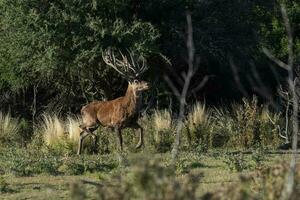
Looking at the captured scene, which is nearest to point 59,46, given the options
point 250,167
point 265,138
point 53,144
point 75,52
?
point 75,52

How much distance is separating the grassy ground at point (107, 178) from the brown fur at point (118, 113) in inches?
89.6

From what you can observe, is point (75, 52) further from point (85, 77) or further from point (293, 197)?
point (293, 197)

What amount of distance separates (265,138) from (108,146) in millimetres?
4174

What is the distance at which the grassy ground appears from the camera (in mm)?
10969

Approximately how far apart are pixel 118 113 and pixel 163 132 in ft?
6.22

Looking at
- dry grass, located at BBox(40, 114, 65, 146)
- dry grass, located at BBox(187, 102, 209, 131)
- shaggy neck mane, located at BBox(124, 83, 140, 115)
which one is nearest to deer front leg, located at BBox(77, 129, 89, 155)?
dry grass, located at BBox(40, 114, 65, 146)

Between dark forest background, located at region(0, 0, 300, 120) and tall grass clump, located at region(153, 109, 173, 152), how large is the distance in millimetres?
1898

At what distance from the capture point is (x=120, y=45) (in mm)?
21641

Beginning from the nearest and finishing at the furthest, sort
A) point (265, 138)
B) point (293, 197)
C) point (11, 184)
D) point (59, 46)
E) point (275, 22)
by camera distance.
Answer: point (293, 197) → point (11, 184) → point (265, 138) → point (59, 46) → point (275, 22)

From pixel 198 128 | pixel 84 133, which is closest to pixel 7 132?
pixel 84 133

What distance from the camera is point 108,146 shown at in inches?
727

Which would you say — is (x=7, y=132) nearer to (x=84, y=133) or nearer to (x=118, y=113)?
(x=84, y=133)

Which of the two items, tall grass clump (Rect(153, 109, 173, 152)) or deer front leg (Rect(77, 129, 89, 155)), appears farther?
tall grass clump (Rect(153, 109, 173, 152))

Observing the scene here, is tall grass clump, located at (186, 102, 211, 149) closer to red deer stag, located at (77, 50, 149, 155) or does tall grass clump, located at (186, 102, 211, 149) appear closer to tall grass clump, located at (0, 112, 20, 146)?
red deer stag, located at (77, 50, 149, 155)
